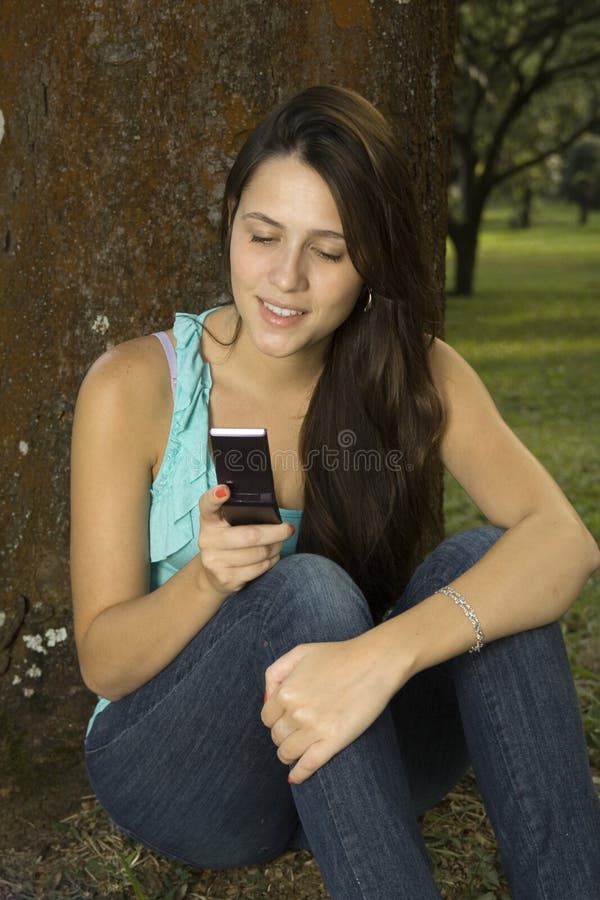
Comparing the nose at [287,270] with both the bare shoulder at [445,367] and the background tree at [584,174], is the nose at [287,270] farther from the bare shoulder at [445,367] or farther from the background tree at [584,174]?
the background tree at [584,174]

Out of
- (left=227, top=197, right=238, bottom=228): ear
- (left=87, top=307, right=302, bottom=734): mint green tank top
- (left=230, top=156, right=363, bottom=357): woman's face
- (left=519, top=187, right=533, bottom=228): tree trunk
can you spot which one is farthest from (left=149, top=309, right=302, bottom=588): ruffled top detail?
(left=519, top=187, right=533, bottom=228): tree trunk

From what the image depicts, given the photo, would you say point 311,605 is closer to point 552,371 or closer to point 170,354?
point 170,354

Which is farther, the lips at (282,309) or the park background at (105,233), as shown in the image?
the park background at (105,233)

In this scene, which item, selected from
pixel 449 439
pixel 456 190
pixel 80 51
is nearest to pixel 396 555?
pixel 449 439

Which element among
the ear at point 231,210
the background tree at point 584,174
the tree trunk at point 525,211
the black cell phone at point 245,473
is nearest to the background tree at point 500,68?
the ear at point 231,210

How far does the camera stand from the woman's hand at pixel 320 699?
72.4 inches

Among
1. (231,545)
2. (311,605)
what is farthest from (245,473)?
(311,605)

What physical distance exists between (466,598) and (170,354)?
74 centimetres

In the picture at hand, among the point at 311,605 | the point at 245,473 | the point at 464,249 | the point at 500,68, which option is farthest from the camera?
the point at 500,68

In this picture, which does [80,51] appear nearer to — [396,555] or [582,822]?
[396,555]

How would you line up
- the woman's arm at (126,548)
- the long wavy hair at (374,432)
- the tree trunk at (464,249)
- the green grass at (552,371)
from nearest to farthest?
the woman's arm at (126,548) < the long wavy hair at (374,432) < the green grass at (552,371) < the tree trunk at (464,249)

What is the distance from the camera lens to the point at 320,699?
6.12 feet

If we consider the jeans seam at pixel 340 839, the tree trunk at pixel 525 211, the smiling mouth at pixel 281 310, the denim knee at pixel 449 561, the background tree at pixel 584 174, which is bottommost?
the tree trunk at pixel 525 211

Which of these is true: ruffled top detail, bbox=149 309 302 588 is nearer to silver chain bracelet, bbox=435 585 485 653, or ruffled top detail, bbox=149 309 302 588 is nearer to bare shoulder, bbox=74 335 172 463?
bare shoulder, bbox=74 335 172 463
